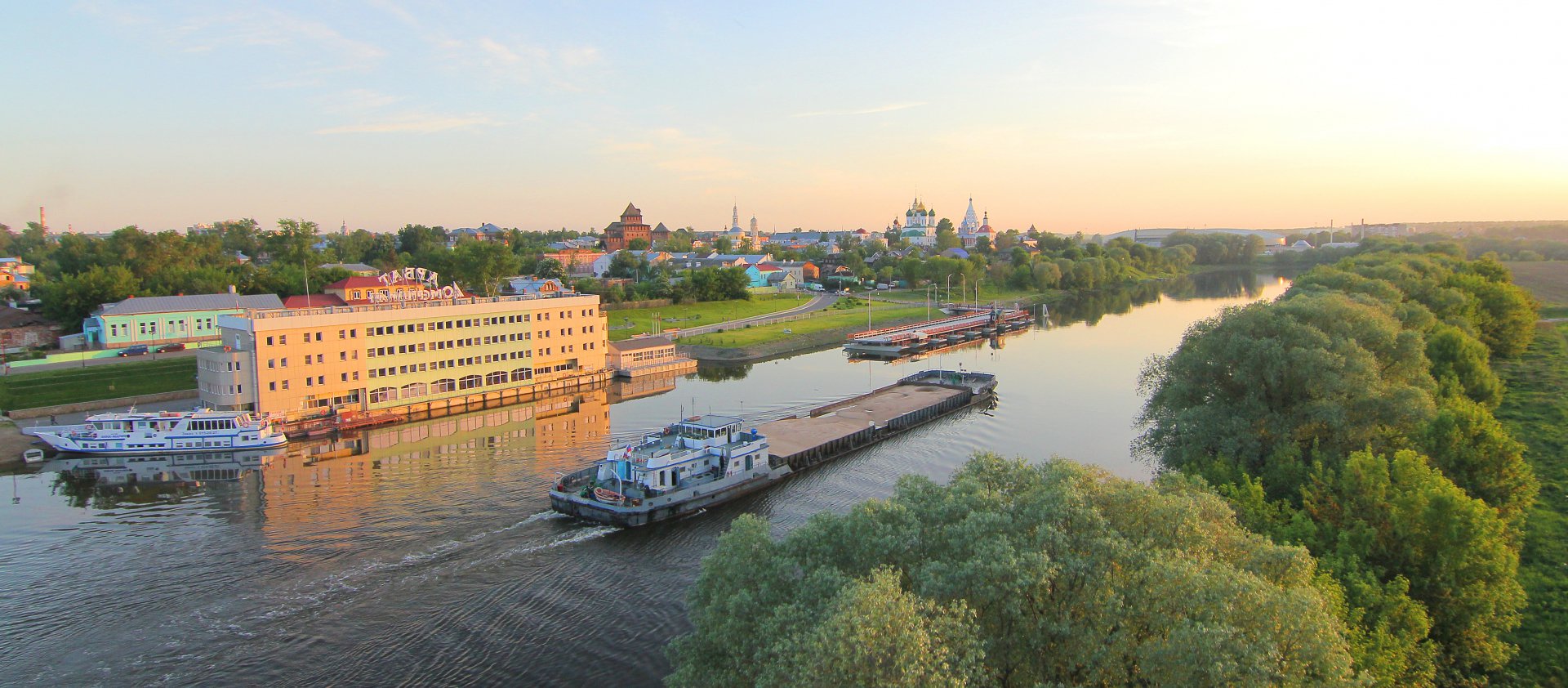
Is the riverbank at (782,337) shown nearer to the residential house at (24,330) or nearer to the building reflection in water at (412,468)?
the building reflection in water at (412,468)

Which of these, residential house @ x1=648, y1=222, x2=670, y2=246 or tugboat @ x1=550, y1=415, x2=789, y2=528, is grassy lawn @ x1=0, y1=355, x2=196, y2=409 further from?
residential house @ x1=648, y1=222, x2=670, y2=246

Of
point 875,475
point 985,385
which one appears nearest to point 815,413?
point 875,475

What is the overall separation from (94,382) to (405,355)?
609 inches

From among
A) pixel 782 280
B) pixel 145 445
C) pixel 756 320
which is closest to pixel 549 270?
pixel 782 280

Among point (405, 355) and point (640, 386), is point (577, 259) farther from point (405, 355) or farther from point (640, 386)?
point (405, 355)

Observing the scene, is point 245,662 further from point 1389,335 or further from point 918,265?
point 918,265

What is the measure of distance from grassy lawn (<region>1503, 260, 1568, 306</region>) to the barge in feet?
226

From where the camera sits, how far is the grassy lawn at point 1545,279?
73.7m

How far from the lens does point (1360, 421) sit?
2469cm

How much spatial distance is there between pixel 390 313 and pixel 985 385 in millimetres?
31826

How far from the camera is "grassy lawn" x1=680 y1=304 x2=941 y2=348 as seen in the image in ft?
216

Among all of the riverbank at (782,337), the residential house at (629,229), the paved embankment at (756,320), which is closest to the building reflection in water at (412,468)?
the riverbank at (782,337)

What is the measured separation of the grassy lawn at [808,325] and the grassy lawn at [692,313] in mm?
5078

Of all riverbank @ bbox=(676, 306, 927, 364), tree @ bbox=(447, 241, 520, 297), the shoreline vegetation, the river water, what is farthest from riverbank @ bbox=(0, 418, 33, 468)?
tree @ bbox=(447, 241, 520, 297)
